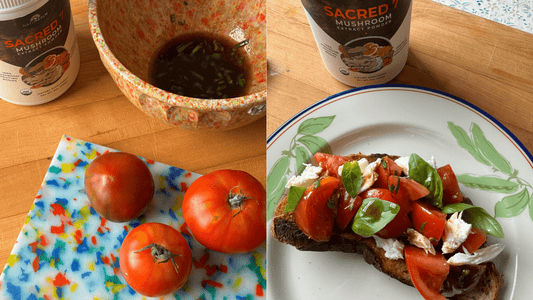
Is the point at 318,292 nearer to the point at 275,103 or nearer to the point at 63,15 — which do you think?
the point at 275,103

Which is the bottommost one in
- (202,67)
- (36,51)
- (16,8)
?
(202,67)

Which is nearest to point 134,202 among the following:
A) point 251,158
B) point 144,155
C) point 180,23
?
point 144,155

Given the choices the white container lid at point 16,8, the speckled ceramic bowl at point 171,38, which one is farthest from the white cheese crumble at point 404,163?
the white container lid at point 16,8

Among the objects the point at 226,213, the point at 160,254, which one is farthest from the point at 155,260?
the point at 226,213

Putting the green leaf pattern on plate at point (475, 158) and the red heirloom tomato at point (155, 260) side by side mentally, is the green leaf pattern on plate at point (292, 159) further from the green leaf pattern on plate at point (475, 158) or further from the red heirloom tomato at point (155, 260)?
the red heirloom tomato at point (155, 260)

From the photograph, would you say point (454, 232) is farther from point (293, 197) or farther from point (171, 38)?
point (171, 38)

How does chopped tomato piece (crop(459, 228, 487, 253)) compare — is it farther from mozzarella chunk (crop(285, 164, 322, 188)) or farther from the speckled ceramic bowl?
the speckled ceramic bowl

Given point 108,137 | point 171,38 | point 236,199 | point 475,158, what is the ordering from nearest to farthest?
1. point 475,158
2. point 236,199
3. point 108,137
4. point 171,38
